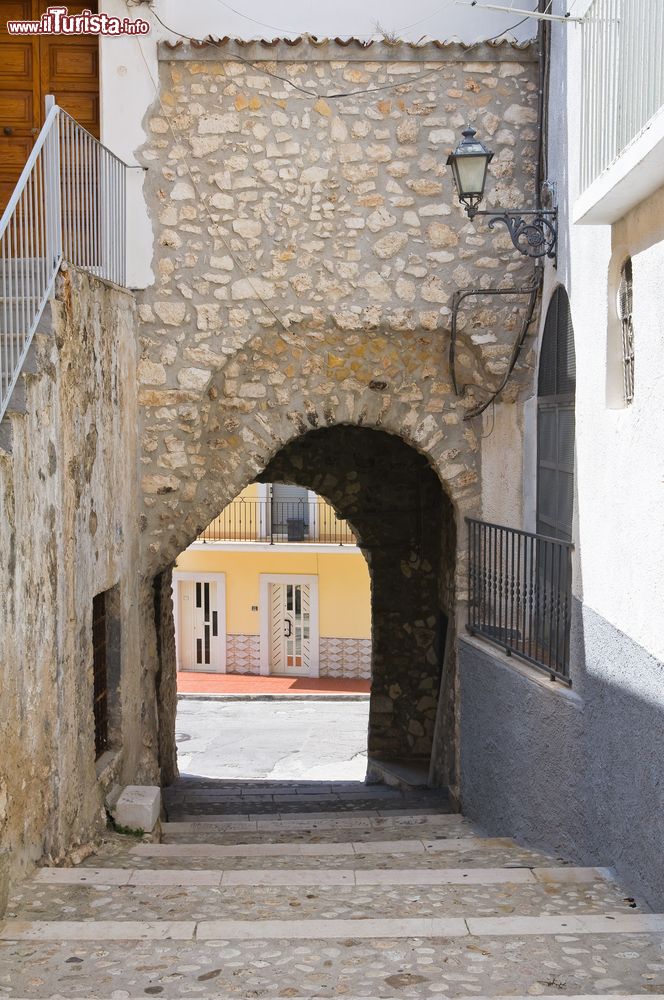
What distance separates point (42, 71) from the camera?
8594mm

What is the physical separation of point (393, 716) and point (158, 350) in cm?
578

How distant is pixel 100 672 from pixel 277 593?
46.5ft

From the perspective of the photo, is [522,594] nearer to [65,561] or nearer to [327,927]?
[65,561]

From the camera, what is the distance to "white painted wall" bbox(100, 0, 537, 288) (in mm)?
7844

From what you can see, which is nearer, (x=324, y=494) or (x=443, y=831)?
(x=443, y=831)

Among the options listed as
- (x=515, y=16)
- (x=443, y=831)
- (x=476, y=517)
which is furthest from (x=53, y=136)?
(x=443, y=831)

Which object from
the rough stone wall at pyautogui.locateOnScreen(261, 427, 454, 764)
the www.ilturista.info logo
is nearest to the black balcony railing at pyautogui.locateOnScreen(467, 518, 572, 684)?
the rough stone wall at pyautogui.locateOnScreen(261, 427, 454, 764)

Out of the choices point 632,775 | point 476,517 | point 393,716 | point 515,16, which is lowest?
point 393,716

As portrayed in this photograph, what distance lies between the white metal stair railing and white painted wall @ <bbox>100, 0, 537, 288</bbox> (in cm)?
53

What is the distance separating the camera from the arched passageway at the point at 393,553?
454 inches

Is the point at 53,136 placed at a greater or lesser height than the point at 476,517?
greater

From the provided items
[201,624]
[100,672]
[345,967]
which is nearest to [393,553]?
[100,672]

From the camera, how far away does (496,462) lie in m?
8.44

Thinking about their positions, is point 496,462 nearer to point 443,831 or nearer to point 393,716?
point 443,831
